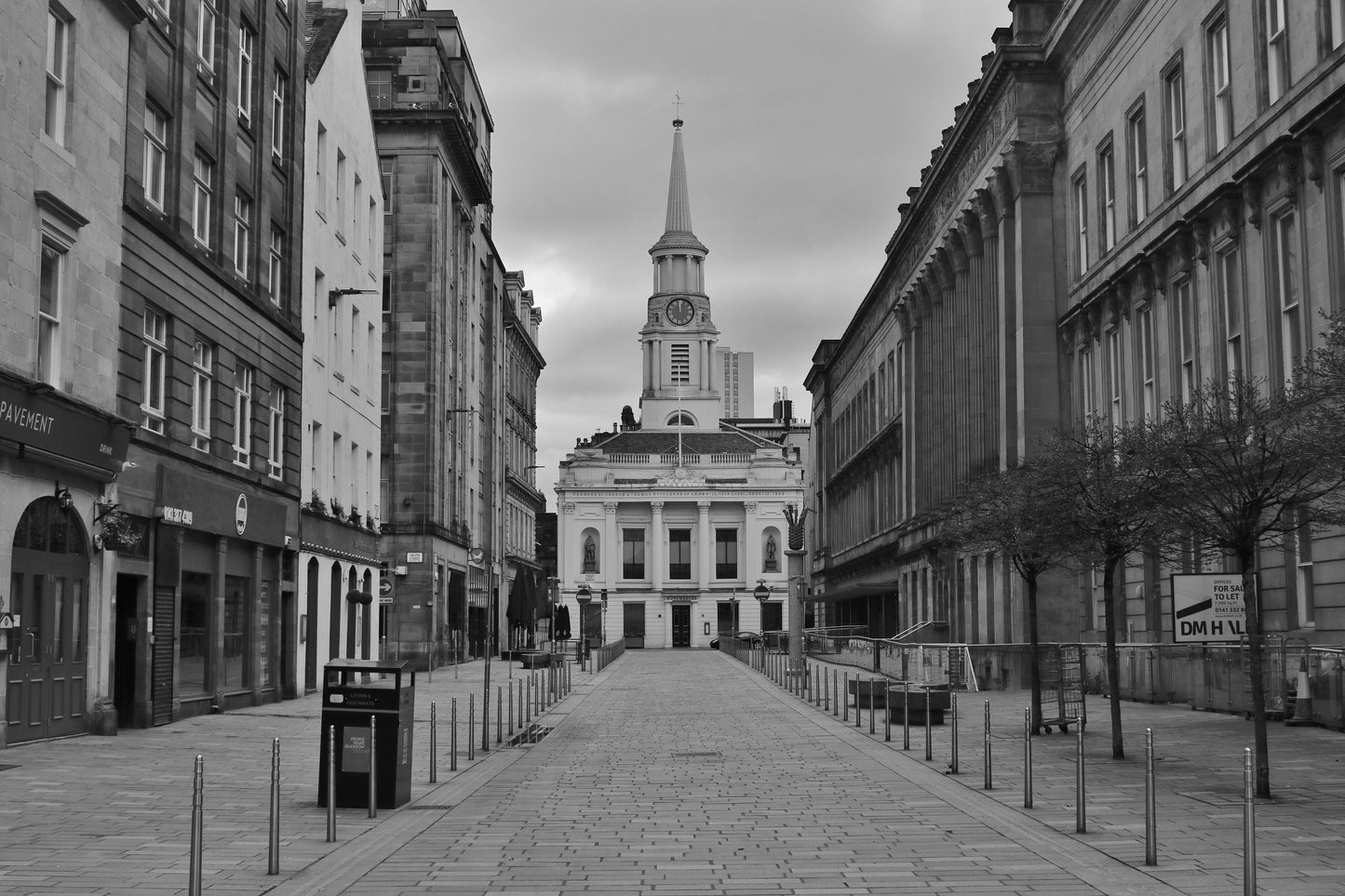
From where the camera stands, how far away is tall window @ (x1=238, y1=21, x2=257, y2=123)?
3000 centimetres

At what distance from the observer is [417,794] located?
15953mm

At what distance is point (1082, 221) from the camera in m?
43.0

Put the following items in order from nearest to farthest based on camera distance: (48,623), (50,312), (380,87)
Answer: (48,623)
(50,312)
(380,87)

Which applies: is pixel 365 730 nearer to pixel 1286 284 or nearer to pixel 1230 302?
pixel 1286 284

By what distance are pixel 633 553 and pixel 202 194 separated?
318ft

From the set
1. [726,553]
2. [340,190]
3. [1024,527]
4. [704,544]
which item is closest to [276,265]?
[340,190]

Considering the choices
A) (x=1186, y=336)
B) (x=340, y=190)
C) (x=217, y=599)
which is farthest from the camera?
(x=340, y=190)

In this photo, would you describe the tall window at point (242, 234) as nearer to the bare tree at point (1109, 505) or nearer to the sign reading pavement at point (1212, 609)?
the bare tree at point (1109, 505)

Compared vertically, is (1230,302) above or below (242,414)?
above

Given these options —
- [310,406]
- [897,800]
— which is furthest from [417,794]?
[310,406]

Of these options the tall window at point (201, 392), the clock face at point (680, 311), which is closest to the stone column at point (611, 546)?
the clock face at point (680, 311)

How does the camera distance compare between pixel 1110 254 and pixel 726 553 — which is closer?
pixel 1110 254

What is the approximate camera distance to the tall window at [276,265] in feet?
106

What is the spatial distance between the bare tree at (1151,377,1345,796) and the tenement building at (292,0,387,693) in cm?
2212
